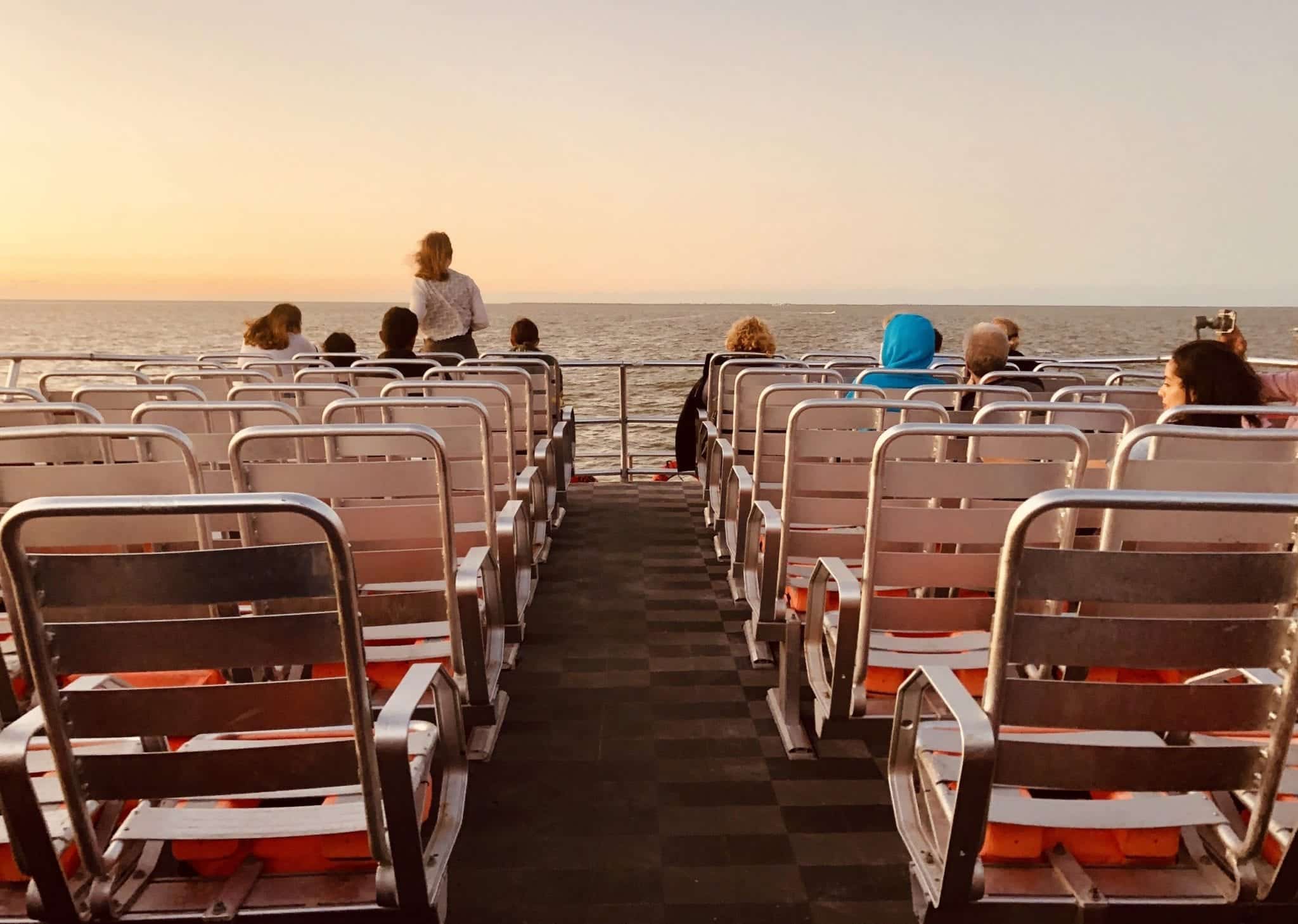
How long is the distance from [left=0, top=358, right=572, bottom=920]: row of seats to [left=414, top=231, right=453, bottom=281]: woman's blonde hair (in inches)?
148

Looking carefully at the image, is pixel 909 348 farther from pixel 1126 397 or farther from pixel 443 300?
pixel 443 300

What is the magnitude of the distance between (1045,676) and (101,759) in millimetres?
2038

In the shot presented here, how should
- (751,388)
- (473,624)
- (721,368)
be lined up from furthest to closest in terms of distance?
(721,368)
(751,388)
(473,624)

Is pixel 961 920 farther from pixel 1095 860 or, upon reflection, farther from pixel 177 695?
pixel 177 695

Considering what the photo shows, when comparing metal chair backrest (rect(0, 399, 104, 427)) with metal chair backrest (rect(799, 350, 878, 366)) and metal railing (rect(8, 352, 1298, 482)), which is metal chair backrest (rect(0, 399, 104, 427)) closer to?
metal railing (rect(8, 352, 1298, 482))

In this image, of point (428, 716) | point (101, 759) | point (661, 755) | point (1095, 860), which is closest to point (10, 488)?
point (101, 759)

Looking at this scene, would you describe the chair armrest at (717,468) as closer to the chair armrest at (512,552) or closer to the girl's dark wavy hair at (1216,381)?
the chair armrest at (512,552)

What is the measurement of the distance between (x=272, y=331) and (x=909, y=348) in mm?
4845

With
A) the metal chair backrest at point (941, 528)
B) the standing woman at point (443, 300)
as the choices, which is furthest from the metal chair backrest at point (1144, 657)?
the standing woman at point (443, 300)

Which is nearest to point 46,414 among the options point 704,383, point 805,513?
point 805,513

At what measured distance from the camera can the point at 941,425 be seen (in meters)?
1.76

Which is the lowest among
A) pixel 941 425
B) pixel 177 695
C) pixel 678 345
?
pixel 678 345

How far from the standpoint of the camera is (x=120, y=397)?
3.48 meters

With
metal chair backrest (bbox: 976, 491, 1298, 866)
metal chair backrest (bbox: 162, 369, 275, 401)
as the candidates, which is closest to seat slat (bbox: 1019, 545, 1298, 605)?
metal chair backrest (bbox: 976, 491, 1298, 866)
